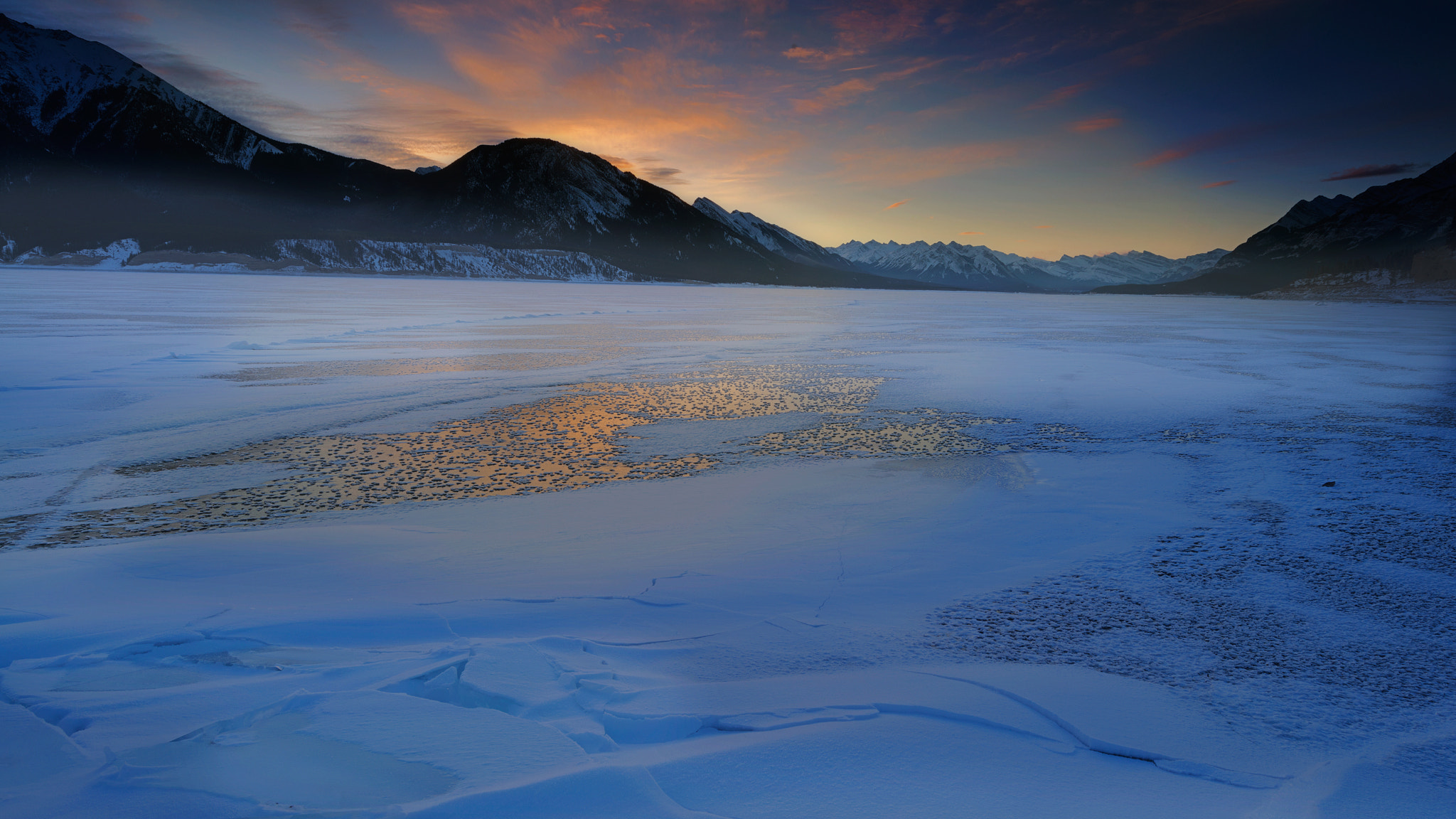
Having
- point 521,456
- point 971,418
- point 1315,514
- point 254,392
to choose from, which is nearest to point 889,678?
point 1315,514

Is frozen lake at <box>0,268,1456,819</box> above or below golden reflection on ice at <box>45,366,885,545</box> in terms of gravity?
below

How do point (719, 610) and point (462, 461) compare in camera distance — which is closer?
point (719, 610)

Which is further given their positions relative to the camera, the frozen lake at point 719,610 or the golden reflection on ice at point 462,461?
the golden reflection on ice at point 462,461

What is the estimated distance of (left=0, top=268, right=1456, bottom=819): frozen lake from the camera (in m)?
2.77

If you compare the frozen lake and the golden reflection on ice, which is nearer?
the frozen lake

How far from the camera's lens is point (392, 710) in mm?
3158

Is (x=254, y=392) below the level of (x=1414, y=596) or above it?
above

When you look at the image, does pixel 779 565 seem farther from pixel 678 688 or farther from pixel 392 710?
pixel 392 710

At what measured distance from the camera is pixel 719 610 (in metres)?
4.44

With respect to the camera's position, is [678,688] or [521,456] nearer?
[678,688]

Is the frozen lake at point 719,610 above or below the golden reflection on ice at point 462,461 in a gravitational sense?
below

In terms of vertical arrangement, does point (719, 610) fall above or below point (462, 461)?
below

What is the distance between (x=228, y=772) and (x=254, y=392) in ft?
36.0

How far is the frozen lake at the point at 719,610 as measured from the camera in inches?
109
